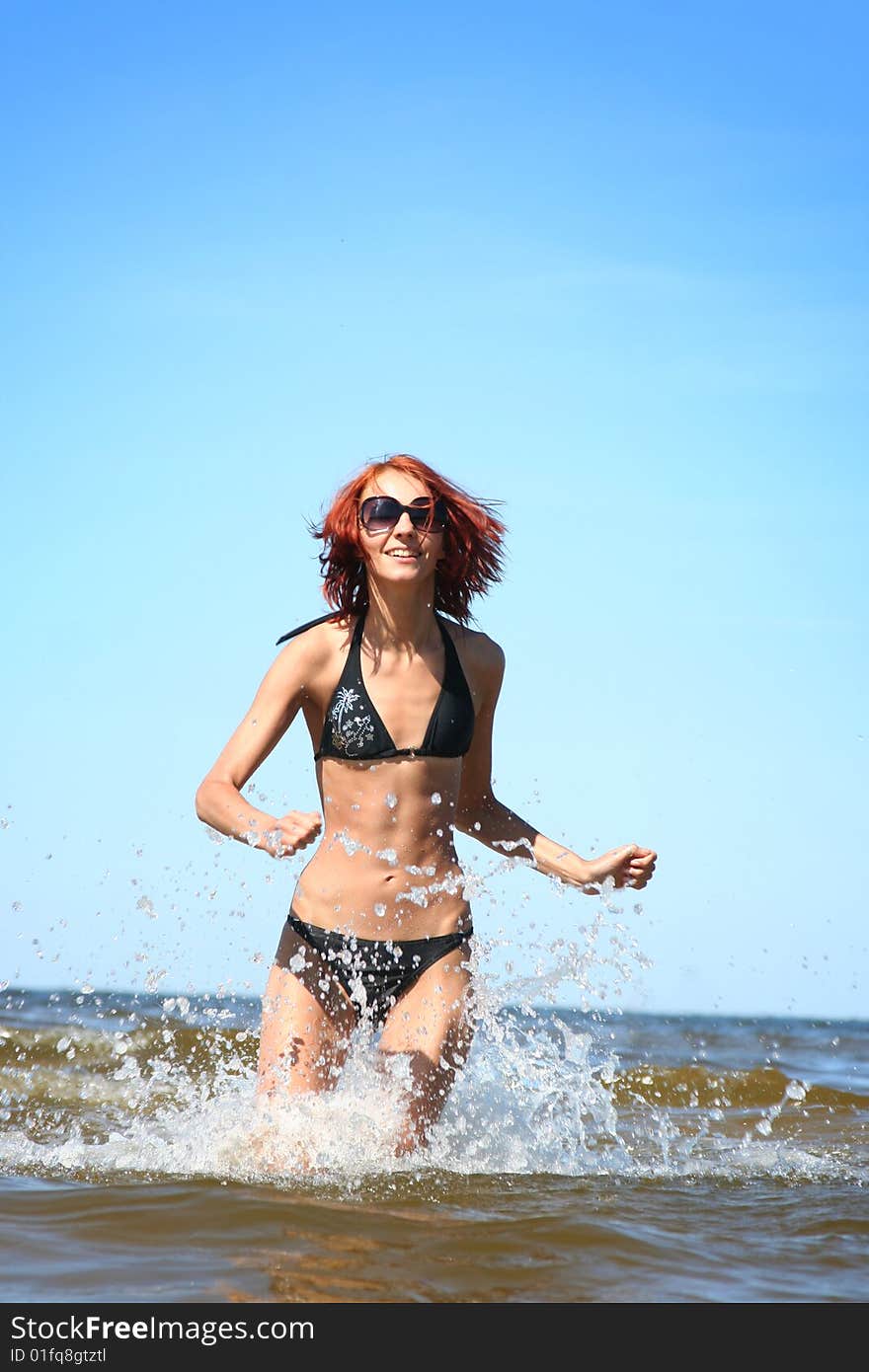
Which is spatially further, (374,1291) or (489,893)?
(489,893)

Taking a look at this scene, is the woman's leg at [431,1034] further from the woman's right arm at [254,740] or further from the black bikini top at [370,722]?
the woman's right arm at [254,740]

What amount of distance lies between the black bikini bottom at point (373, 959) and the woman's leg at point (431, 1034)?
0.03 meters

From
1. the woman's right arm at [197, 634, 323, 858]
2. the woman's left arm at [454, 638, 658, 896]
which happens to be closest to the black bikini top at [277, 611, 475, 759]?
the woman's right arm at [197, 634, 323, 858]

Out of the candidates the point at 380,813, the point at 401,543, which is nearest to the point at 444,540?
the point at 401,543

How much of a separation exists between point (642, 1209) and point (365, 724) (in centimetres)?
182

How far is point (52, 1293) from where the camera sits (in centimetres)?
336

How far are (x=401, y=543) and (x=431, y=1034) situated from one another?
161 cm

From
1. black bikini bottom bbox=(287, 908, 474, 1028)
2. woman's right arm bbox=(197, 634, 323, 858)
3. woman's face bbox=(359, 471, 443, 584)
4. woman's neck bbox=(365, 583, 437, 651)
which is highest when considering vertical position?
woman's face bbox=(359, 471, 443, 584)

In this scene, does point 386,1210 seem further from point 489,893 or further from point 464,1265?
point 489,893

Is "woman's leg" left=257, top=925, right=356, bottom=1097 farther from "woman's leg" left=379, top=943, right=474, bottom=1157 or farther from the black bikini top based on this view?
the black bikini top

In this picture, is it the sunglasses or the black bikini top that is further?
the sunglasses

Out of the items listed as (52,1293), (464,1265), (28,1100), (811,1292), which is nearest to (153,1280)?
(52,1293)

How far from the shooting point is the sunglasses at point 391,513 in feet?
15.4

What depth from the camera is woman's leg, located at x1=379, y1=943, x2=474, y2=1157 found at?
4520mm
